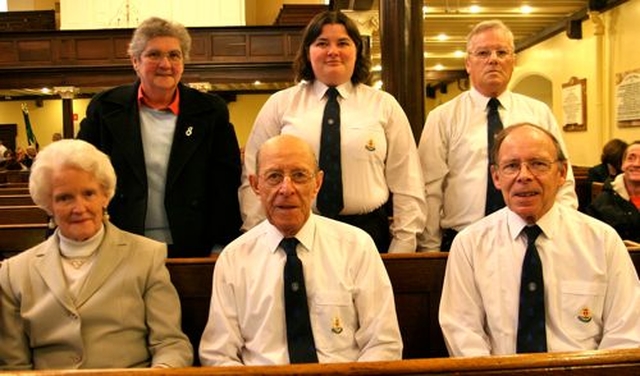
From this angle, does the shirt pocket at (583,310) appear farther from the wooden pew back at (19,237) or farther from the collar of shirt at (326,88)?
the wooden pew back at (19,237)

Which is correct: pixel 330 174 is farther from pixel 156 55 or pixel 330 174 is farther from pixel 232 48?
pixel 232 48

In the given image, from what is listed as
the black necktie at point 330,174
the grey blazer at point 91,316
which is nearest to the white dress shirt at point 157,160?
the grey blazer at point 91,316

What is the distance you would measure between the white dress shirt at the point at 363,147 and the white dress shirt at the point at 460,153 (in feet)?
0.51

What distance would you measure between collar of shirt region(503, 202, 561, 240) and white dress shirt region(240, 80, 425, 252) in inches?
23.7

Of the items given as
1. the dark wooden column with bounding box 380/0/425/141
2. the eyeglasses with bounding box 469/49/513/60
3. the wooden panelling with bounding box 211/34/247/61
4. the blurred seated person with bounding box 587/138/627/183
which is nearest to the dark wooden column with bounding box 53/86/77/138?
the wooden panelling with bounding box 211/34/247/61

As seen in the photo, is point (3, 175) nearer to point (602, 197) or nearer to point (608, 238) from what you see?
point (602, 197)

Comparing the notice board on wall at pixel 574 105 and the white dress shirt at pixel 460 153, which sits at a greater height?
the notice board on wall at pixel 574 105

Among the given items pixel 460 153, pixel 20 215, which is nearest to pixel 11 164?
pixel 20 215

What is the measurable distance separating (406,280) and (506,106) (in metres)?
0.92

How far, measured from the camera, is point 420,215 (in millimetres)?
2814

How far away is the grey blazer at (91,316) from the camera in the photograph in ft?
6.83

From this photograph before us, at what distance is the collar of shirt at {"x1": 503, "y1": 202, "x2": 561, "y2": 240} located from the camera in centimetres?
221

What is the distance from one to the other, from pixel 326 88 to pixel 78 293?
130 centimetres

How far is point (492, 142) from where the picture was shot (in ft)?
9.33
